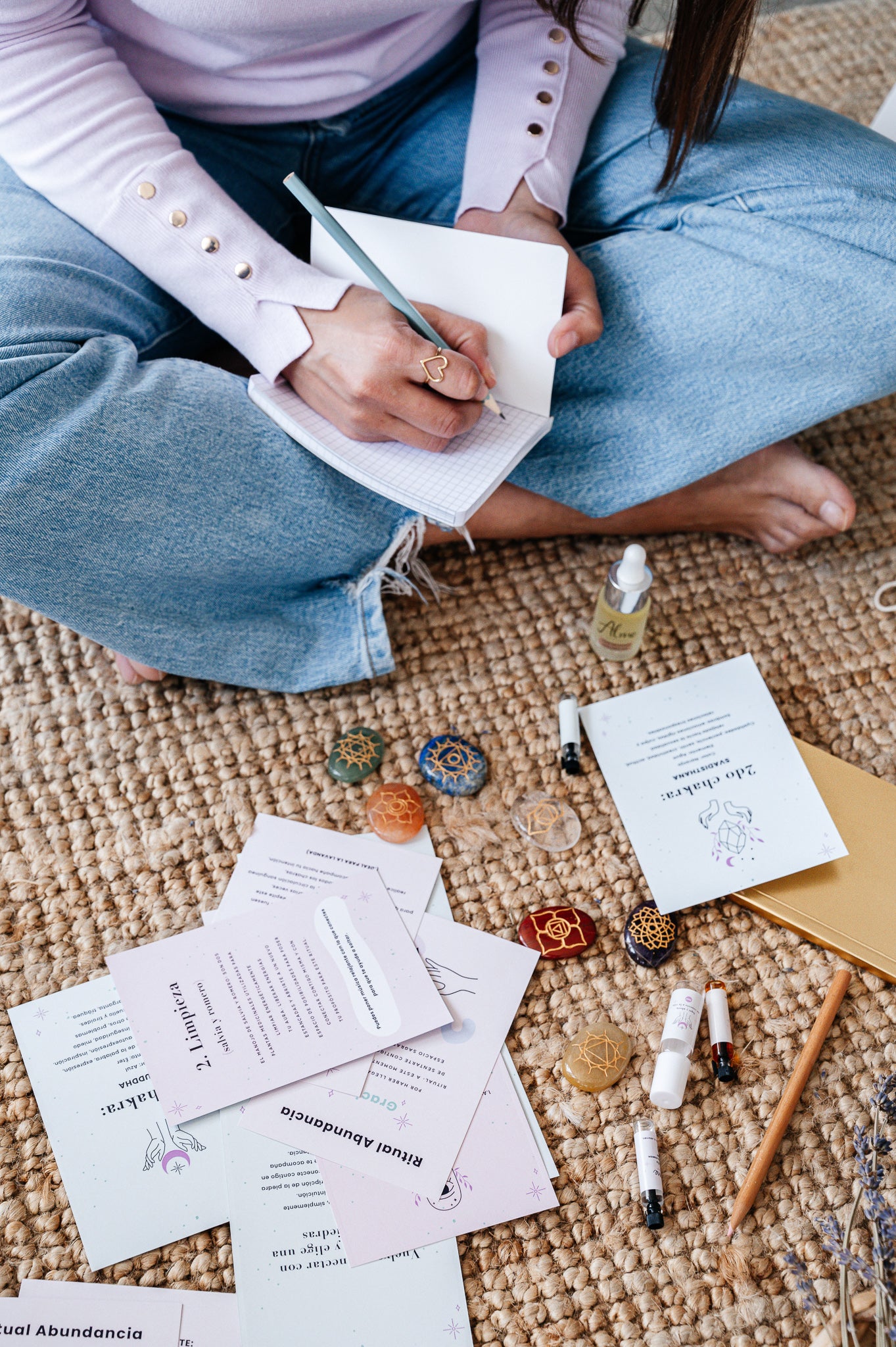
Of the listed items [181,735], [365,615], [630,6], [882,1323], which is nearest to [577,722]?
[365,615]

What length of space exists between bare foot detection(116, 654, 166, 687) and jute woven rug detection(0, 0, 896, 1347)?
18 mm

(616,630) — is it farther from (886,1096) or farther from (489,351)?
(886,1096)

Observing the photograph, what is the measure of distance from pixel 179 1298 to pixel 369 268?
797 millimetres

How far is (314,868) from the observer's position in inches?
33.3

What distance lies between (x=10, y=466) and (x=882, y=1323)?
88cm

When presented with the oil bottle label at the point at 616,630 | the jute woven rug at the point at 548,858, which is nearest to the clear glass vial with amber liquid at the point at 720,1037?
the jute woven rug at the point at 548,858

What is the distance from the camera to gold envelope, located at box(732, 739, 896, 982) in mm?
811

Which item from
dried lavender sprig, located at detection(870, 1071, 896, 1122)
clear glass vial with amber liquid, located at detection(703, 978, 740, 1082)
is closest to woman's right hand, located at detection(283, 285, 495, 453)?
clear glass vial with amber liquid, located at detection(703, 978, 740, 1082)

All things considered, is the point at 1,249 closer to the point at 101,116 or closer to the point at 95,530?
the point at 101,116

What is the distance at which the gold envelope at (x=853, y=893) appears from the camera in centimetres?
81

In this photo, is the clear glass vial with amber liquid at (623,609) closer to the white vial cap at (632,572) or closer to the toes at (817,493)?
the white vial cap at (632,572)

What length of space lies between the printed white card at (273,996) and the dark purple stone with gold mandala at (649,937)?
0.17 metres

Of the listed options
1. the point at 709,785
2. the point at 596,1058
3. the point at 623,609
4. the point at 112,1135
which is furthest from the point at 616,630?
the point at 112,1135

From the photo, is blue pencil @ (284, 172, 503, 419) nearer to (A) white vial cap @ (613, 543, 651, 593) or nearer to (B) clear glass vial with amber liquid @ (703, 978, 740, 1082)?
(A) white vial cap @ (613, 543, 651, 593)
